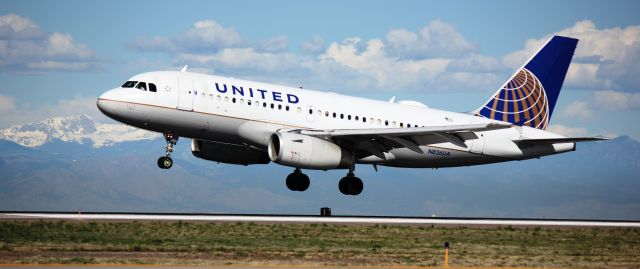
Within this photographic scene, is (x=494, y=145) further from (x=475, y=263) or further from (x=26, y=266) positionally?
(x=26, y=266)

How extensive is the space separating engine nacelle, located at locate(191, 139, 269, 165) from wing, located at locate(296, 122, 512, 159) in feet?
15.2

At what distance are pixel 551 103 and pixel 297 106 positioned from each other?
1640 centimetres

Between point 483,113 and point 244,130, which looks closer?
point 244,130

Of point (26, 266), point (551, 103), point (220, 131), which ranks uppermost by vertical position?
point (551, 103)

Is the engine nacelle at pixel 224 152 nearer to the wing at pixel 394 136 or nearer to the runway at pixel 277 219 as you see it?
the runway at pixel 277 219

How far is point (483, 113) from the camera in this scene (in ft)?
198

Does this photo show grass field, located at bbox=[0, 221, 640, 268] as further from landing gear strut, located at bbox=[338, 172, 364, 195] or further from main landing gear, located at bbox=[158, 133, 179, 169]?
landing gear strut, located at bbox=[338, 172, 364, 195]

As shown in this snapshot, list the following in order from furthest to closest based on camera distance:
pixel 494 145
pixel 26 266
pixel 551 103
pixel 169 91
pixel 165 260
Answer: pixel 551 103
pixel 494 145
pixel 169 91
pixel 165 260
pixel 26 266

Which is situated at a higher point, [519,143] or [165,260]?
[519,143]

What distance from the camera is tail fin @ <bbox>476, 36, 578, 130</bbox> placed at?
60.6 meters

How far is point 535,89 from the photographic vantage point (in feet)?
203

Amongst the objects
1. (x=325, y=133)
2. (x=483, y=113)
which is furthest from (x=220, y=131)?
(x=483, y=113)

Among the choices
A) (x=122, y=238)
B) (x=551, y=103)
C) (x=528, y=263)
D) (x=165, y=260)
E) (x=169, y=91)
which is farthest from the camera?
(x=551, y=103)

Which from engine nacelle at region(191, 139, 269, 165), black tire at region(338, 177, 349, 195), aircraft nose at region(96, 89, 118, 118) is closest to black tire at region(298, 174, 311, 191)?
engine nacelle at region(191, 139, 269, 165)
